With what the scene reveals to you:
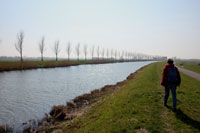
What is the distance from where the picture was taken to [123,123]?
5.08 meters

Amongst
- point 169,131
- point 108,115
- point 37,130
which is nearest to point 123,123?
point 108,115

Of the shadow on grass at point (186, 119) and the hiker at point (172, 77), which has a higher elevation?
the hiker at point (172, 77)

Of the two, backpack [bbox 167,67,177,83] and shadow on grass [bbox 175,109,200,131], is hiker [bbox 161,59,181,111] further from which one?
shadow on grass [bbox 175,109,200,131]

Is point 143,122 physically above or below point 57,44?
below

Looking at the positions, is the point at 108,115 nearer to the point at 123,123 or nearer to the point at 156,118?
the point at 123,123

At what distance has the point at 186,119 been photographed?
5.17 metres

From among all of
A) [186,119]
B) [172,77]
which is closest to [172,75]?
[172,77]

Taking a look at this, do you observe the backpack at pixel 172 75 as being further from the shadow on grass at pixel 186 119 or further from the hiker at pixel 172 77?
the shadow on grass at pixel 186 119

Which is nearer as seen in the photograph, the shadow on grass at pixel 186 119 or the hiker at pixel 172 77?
the shadow on grass at pixel 186 119

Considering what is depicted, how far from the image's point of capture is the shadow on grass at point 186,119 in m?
4.70

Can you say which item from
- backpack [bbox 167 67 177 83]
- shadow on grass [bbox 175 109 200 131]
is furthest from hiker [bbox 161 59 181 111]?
shadow on grass [bbox 175 109 200 131]

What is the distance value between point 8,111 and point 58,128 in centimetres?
545

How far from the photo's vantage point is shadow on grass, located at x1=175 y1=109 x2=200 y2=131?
4.70m

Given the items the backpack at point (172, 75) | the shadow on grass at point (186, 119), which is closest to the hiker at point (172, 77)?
the backpack at point (172, 75)
